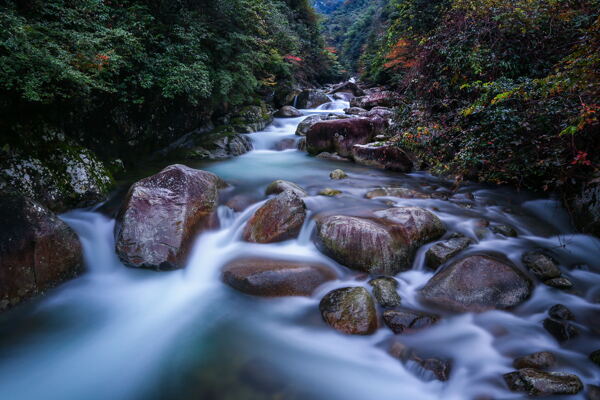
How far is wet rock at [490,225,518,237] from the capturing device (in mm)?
4496

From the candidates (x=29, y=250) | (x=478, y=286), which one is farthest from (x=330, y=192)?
(x=29, y=250)

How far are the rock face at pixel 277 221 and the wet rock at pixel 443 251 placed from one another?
79.5 inches

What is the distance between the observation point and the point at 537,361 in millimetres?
2639

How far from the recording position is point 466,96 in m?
6.57

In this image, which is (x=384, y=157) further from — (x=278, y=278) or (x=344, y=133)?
(x=278, y=278)

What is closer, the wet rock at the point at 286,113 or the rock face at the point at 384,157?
the rock face at the point at 384,157

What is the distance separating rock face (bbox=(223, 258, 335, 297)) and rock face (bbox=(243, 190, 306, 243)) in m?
0.62

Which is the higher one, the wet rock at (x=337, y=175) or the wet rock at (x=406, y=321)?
the wet rock at (x=337, y=175)

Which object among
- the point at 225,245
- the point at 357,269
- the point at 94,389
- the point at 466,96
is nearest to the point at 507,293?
the point at 357,269

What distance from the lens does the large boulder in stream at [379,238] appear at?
389 cm

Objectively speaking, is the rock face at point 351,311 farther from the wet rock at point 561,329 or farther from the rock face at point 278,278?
the wet rock at point 561,329

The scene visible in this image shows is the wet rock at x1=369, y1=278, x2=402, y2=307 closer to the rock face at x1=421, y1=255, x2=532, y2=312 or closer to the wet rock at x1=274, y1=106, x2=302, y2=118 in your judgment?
the rock face at x1=421, y1=255, x2=532, y2=312

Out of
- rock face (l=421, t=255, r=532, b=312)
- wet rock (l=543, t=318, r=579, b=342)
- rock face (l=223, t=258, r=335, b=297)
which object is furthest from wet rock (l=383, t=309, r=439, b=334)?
wet rock (l=543, t=318, r=579, b=342)

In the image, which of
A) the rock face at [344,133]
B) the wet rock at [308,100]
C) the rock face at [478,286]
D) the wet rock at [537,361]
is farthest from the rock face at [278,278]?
the wet rock at [308,100]
